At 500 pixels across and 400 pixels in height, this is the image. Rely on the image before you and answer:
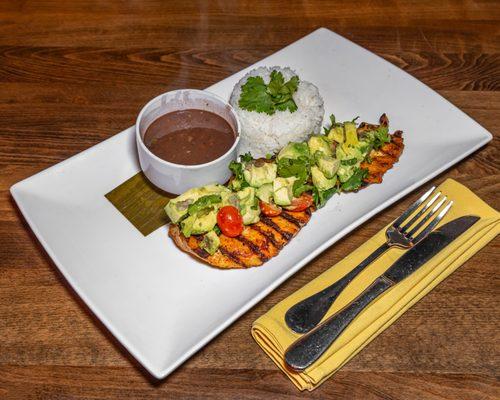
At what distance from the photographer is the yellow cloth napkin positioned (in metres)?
2.54

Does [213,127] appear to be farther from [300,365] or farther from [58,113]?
[300,365]

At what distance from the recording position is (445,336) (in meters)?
2.73

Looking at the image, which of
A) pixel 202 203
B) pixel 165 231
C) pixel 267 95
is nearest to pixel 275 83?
pixel 267 95

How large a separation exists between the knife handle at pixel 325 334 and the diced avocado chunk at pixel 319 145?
791mm

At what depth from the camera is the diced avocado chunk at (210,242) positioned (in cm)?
275

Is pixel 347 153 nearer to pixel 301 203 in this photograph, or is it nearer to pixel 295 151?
pixel 295 151

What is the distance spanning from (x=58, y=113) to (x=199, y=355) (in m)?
1.91

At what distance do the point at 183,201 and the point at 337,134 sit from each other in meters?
1.00

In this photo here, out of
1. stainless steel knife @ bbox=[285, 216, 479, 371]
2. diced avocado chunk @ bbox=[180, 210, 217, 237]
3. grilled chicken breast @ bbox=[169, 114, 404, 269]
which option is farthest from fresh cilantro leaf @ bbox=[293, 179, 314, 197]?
stainless steel knife @ bbox=[285, 216, 479, 371]

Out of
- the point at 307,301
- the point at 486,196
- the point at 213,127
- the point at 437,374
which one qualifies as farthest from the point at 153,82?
the point at 437,374

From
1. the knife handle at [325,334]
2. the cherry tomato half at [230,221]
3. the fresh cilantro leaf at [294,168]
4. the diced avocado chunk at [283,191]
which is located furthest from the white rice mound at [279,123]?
the knife handle at [325,334]

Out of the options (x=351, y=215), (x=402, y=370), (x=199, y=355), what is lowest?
(x=199, y=355)

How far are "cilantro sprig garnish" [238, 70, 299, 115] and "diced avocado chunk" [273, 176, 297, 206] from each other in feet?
1.97

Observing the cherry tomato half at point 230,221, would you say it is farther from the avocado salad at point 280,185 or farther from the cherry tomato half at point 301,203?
the cherry tomato half at point 301,203
